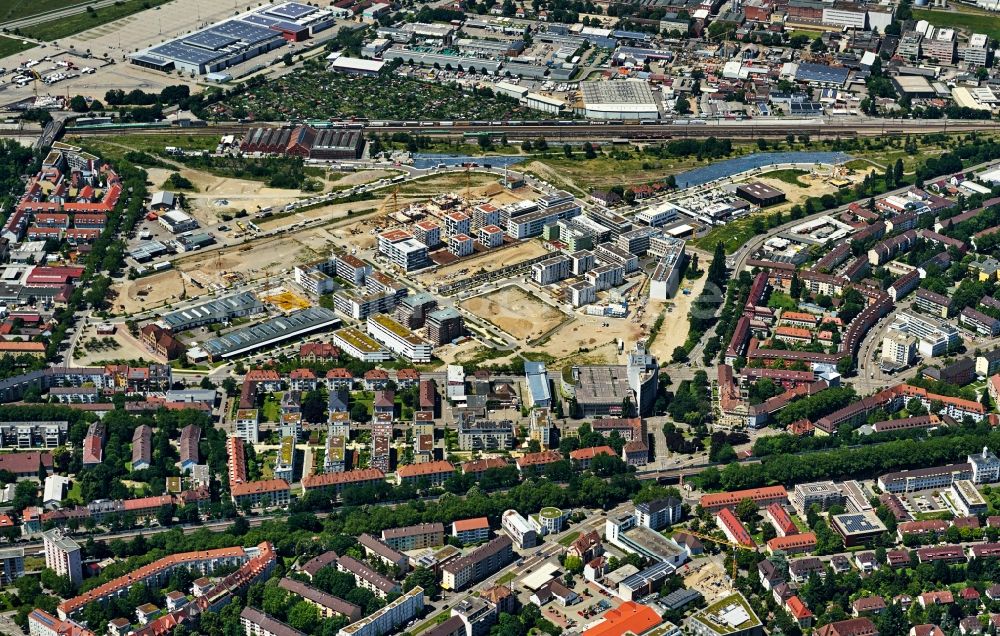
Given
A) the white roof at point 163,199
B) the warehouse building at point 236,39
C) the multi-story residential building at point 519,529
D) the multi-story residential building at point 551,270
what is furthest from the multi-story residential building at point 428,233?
the warehouse building at point 236,39

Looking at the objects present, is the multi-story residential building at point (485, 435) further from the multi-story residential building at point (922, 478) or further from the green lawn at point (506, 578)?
the multi-story residential building at point (922, 478)

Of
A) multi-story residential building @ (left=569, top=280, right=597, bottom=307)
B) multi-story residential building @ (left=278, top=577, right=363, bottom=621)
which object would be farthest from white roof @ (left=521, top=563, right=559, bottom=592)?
multi-story residential building @ (left=569, top=280, right=597, bottom=307)

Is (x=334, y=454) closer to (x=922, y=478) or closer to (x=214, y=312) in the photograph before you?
(x=214, y=312)

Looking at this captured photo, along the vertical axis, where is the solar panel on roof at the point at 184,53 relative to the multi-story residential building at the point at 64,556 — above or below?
above

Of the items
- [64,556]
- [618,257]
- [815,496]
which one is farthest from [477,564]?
[618,257]

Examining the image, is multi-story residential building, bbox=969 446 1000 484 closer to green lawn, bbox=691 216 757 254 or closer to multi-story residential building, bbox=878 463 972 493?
multi-story residential building, bbox=878 463 972 493

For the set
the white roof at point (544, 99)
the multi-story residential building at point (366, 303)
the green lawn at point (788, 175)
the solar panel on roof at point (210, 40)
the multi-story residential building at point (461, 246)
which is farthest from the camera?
the solar panel on roof at point (210, 40)
